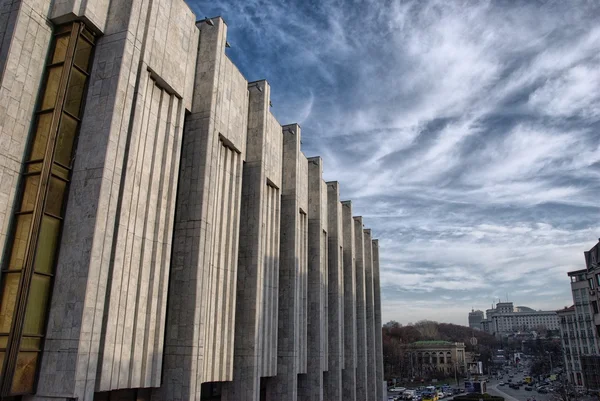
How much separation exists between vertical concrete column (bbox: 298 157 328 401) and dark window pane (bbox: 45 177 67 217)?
22034mm

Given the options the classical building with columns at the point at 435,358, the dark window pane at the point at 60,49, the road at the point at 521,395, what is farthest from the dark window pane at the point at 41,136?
the classical building with columns at the point at 435,358

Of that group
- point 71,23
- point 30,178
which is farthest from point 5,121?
point 71,23

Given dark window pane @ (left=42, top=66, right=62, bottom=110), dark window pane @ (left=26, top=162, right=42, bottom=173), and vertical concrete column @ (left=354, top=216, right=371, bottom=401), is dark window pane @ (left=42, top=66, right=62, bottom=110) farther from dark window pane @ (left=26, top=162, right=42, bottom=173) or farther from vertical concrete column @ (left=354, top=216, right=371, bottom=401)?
vertical concrete column @ (left=354, top=216, right=371, bottom=401)

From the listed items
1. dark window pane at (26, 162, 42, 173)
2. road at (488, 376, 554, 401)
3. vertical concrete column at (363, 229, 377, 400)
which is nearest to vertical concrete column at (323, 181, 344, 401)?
vertical concrete column at (363, 229, 377, 400)

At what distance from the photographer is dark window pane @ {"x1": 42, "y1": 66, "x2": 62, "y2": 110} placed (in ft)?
47.3

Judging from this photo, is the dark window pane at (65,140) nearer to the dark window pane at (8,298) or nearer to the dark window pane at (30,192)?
the dark window pane at (30,192)

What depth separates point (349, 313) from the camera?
136 feet

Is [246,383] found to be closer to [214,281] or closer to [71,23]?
[214,281]

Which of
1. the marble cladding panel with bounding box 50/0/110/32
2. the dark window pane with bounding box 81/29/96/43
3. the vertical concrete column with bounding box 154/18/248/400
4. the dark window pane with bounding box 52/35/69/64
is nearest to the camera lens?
the marble cladding panel with bounding box 50/0/110/32

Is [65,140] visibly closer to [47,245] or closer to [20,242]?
[47,245]

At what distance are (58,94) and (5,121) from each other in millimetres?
1859

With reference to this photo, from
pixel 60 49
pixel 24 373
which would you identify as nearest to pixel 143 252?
pixel 24 373

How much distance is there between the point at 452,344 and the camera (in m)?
147

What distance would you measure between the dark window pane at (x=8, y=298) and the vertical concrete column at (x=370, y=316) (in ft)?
126
